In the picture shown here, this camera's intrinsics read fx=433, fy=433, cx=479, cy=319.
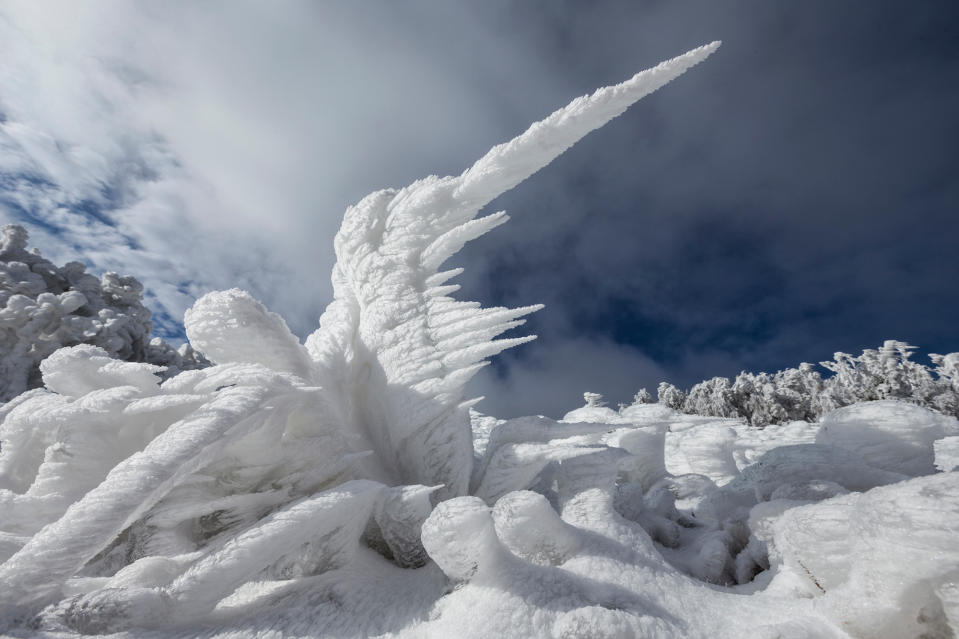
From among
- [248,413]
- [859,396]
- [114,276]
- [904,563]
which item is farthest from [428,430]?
[114,276]

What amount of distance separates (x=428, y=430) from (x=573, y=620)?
117 cm

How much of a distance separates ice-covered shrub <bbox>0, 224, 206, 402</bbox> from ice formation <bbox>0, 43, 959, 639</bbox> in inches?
805

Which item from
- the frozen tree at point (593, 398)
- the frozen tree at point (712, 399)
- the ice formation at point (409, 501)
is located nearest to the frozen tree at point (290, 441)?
the ice formation at point (409, 501)

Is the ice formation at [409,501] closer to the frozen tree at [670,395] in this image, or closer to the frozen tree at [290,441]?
the frozen tree at [290,441]

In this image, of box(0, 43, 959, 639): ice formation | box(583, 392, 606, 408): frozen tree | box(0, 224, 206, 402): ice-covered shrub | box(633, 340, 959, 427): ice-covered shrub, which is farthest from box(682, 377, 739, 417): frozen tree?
box(0, 224, 206, 402): ice-covered shrub

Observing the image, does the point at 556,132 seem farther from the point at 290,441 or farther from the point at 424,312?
the point at 290,441

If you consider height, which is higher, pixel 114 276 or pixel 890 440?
pixel 114 276

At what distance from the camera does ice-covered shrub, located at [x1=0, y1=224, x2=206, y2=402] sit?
63.1 ft

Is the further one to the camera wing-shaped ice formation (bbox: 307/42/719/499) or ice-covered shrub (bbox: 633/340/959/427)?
ice-covered shrub (bbox: 633/340/959/427)

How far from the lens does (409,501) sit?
1.67 m

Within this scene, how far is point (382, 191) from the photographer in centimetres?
286

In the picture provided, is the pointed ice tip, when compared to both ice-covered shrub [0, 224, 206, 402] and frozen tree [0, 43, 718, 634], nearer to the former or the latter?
frozen tree [0, 43, 718, 634]

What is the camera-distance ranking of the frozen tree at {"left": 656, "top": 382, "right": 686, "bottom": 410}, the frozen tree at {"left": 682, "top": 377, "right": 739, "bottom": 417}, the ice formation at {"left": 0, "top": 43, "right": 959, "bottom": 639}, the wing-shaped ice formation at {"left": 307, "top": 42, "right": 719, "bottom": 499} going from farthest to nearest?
the frozen tree at {"left": 656, "top": 382, "right": 686, "bottom": 410}
the frozen tree at {"left": 682, "top": 377, "right": 739, "bottom": 417}
the wing-shaped ice formation at {"left": 307, "top": 42, "right": 719, "bottom": 499}
the ice formation at {"left": 0, "top": 43, "right": 959, "bottom": 639}

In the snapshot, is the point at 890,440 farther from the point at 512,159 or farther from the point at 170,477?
the point at 170,477
